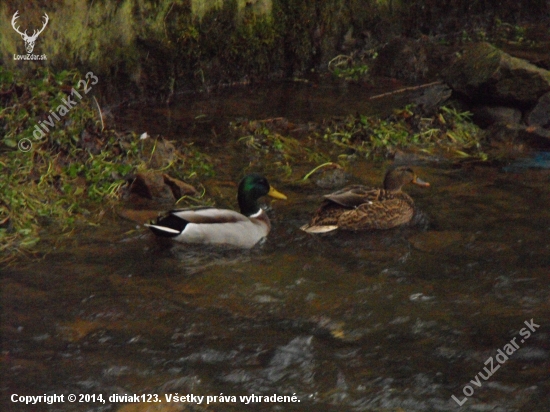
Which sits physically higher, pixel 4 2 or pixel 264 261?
pixel 4 2

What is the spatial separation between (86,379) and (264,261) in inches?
93.6

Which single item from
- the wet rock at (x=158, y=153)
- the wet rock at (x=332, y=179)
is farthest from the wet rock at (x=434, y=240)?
the wet rock at (x=158, y=153)

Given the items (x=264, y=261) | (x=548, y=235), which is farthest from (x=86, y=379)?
(x=548, y=235)

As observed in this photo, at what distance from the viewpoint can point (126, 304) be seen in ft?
22.0

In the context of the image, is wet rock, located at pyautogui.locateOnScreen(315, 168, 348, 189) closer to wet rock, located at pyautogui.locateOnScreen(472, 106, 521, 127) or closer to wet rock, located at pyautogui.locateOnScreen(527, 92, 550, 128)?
wet rock, located at pyautogui.locateOnScreen(472, 106, 521, 127)

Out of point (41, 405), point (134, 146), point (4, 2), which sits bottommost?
point (41, 405)

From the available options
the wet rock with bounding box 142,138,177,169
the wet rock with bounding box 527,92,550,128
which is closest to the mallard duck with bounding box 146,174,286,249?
the wet rock with bounding box 142,138,177,169

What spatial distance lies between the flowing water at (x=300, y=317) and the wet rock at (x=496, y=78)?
110 inches

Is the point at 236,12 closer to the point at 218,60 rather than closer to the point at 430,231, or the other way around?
the point at 218,60

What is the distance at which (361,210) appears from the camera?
841cm

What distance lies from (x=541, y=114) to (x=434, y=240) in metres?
4.09

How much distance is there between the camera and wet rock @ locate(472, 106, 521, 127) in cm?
1162

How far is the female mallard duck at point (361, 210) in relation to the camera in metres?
8.29

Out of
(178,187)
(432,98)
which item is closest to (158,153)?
(178,187)
